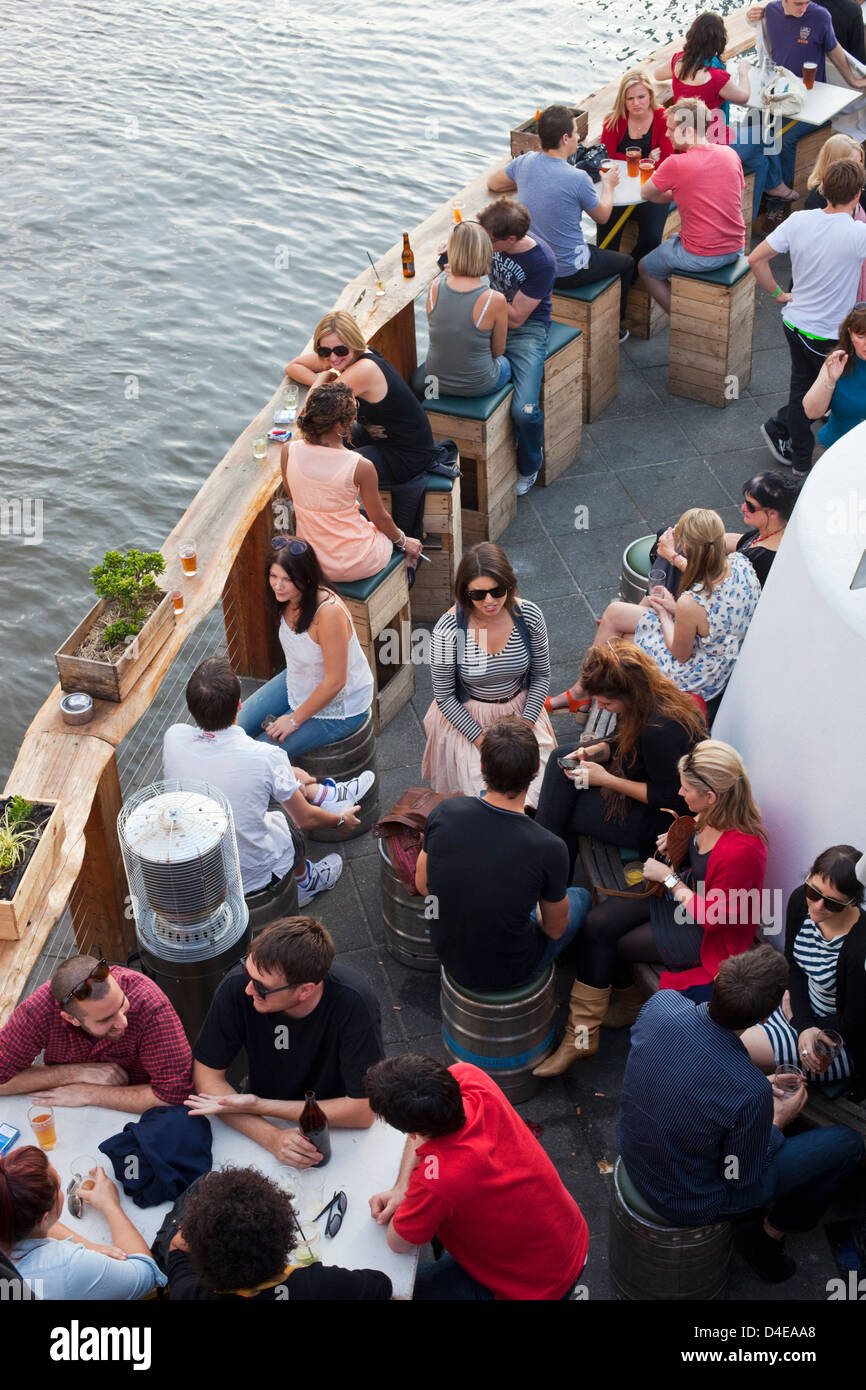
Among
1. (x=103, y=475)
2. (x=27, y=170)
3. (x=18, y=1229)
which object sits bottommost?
(x=103, y=475)

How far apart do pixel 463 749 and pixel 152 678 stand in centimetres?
129

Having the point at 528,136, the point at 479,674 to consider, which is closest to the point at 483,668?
the point at 479,674

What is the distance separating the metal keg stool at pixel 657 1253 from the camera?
13.4 ft

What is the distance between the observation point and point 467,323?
6941mm

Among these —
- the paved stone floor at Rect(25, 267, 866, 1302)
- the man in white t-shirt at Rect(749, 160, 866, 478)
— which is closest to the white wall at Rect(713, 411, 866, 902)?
the paved stone floor at Rect(25, 267, 866, 1302)

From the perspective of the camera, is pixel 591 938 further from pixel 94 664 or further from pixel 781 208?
pixel 781 208

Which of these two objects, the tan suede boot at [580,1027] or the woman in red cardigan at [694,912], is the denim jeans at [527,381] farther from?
the tan suede boot at [580,1027]

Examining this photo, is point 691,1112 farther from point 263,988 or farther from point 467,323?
point 467,323

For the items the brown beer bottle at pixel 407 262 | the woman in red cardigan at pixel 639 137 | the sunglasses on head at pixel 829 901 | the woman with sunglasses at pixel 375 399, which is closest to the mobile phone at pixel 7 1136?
the sunglasses on head at pixel 829 901

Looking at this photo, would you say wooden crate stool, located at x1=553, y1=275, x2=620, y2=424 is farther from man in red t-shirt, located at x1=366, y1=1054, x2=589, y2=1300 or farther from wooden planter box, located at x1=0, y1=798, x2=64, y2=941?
man in red t-shirt, located at x1=366, y1=1054, x2=589, y2=1300

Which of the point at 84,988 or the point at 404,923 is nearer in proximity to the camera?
the point at 84,988

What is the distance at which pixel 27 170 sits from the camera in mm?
13914

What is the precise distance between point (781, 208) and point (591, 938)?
22.1 feet
